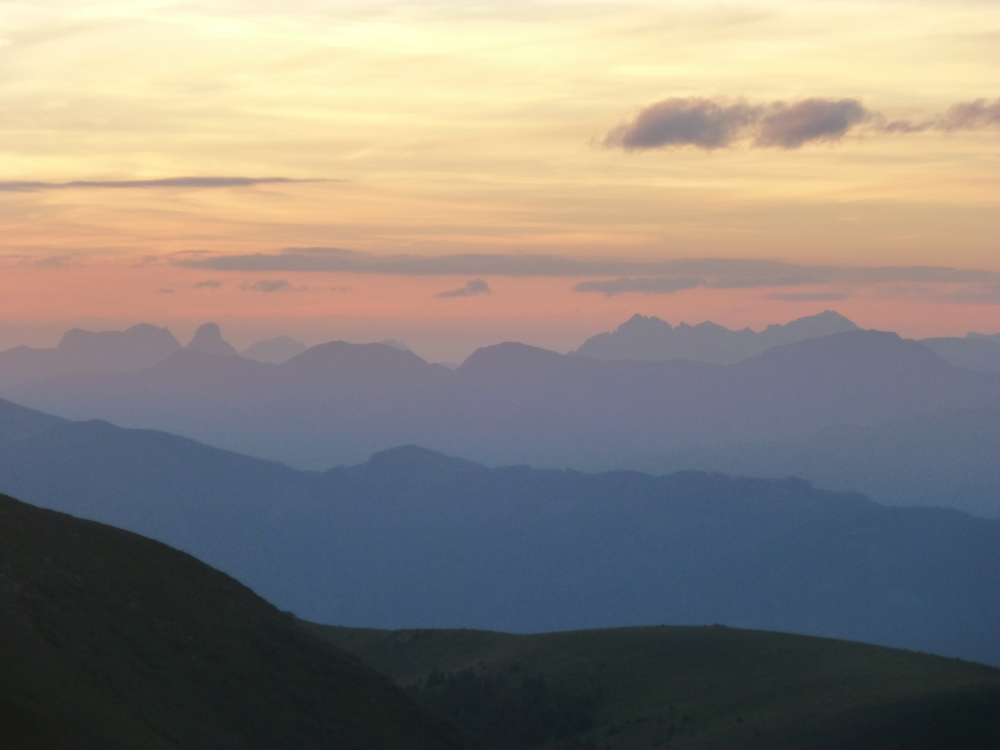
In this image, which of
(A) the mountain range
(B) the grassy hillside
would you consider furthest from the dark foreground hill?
(B) the grassy hillside

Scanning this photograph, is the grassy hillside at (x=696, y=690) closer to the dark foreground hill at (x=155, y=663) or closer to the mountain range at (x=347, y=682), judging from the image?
the mountain range at (x=347, y=682)

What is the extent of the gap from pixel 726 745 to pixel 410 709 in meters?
15.1

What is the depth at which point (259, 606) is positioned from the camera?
5156cm

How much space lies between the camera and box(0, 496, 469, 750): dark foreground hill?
32281 mm

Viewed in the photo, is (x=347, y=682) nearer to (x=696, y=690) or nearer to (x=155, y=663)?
(x=155, y=663)

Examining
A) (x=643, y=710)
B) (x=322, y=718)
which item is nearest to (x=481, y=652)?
(x=643, y=710)

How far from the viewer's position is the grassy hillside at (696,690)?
49844 millimetres

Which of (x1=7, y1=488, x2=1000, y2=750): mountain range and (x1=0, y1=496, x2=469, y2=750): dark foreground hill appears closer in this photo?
(x1=0, y1=496, x2=469, y2=750): dark foreground hill

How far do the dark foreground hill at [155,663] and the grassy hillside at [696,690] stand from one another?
1100cm

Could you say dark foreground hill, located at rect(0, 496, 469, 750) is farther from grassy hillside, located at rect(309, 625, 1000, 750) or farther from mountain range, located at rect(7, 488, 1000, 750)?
grassy hillside, located at rect(309, 625, 1000, 750)

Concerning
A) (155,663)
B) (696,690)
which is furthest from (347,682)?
(696,690)

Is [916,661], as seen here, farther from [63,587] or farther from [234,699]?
[63,587]

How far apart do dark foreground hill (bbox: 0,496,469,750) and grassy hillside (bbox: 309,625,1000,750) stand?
1100 centimetres

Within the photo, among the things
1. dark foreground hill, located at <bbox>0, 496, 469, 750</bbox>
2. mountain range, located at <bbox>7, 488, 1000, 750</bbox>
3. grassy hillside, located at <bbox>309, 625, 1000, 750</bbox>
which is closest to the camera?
dark foreground hill, located at <bbox>0, 496, 469, 750</bbox>
